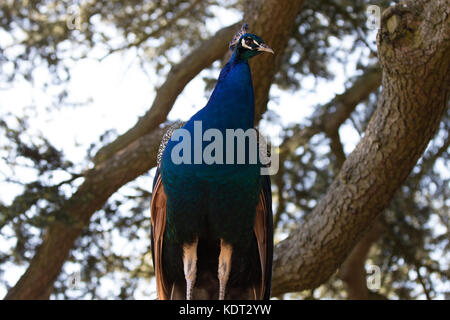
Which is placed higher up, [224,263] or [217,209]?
[217,209]

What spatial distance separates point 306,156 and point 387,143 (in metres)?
2.62

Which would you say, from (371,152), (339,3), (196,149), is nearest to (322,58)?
(339,3)

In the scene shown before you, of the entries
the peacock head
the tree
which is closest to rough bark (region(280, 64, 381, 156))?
the tree

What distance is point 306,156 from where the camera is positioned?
21.9ft

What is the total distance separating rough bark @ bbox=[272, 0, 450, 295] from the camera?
3.69m

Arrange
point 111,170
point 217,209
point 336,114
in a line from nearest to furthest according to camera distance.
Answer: point 217,209 < point 111,170 < point 336,114

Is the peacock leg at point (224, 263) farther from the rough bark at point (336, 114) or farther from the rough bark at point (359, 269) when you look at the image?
the rough bark at point (359, 269)

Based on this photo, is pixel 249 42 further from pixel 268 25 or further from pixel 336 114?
pixel 336 114

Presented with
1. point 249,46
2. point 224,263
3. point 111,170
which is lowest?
point 224,263

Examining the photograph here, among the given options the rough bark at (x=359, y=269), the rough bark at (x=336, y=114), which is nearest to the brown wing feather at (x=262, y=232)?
the rough bark at (x=336, y=114)

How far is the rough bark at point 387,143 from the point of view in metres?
3.69

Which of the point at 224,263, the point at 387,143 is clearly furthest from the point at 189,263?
the point at 387,143

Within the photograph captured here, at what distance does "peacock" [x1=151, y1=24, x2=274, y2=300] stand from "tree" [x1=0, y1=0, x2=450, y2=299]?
3.33 feet

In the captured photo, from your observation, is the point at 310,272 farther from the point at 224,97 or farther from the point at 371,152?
the point at 224,97
